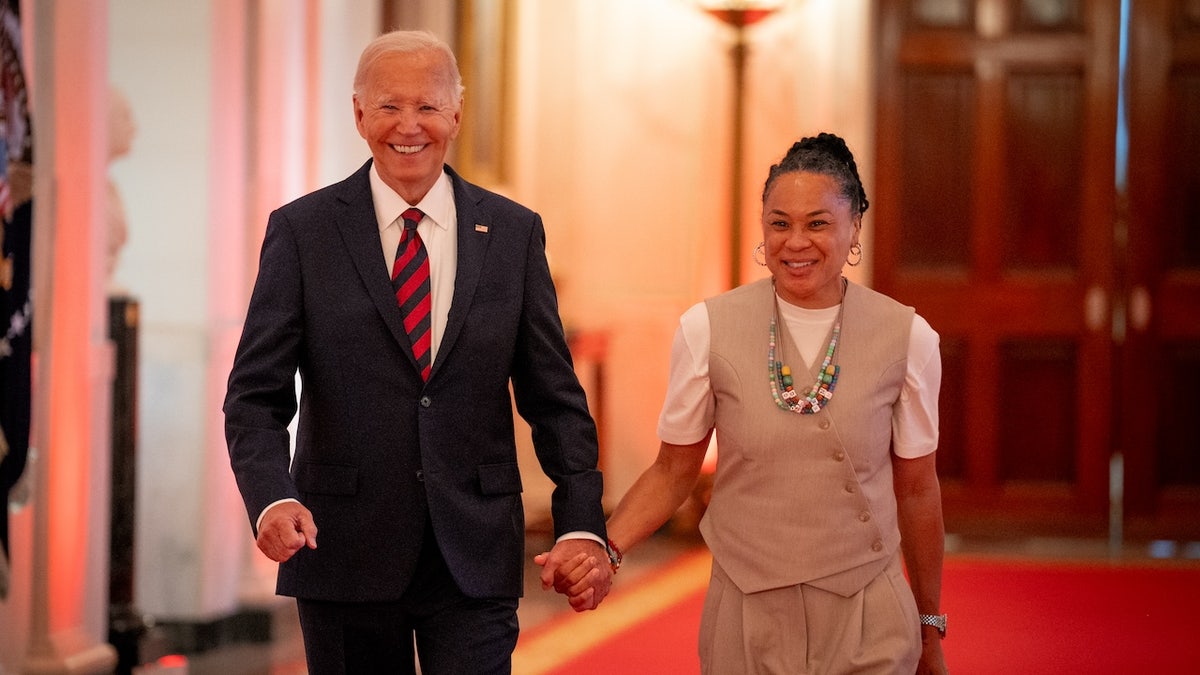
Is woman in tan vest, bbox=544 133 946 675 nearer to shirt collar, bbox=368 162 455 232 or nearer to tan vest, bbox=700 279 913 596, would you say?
tan vest, bbox=700 279 913 596

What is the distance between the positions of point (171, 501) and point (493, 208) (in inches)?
139

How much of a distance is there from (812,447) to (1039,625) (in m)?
3.63

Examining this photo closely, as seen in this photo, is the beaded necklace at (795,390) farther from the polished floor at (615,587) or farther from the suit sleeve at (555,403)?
the polished floor at (615,587)

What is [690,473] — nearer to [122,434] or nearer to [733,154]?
[122,434]

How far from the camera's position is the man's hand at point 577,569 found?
2.45 metres

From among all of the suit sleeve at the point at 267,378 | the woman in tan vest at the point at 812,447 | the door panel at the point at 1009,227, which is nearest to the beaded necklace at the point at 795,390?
the woman in tan vest at the point at 812,447

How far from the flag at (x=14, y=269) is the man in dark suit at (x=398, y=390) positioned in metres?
1.85

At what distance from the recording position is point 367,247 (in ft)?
7.77

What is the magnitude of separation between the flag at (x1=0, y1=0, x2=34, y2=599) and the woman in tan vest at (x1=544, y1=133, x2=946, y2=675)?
2.13 meters

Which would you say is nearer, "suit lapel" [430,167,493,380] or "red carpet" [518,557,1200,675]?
"suit lapel" [430,167,493,380]

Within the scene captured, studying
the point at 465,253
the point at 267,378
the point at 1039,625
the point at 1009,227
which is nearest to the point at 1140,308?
the point at 1009,227

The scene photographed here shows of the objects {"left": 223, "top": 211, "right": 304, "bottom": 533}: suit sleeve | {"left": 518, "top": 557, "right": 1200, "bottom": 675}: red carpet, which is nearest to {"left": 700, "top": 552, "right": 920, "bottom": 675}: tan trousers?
{"left": 223, "top": 211, "right": 304, "bottom": 533}: suit sleeve

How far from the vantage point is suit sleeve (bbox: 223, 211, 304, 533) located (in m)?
2.27

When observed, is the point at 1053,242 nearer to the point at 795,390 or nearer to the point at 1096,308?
the point at 1096,308
